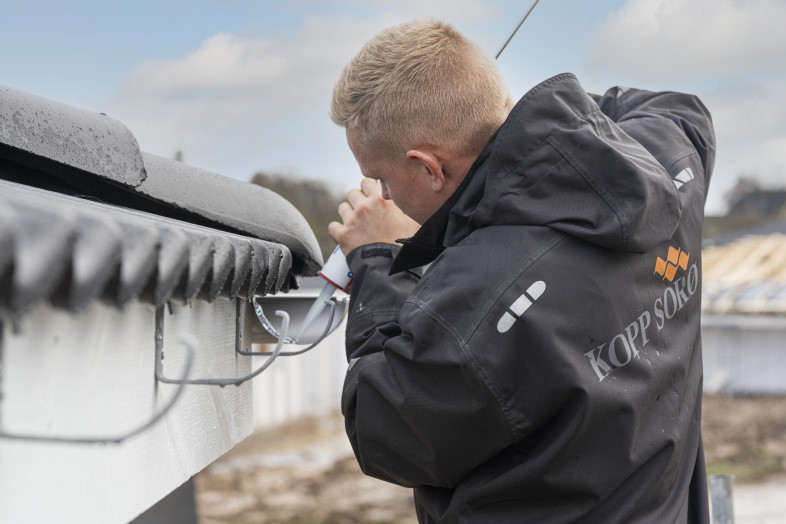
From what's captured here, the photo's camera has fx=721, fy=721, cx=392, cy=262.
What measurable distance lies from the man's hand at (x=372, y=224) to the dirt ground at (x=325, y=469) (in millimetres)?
6365

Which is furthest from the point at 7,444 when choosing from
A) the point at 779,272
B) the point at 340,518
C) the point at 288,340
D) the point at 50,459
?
the point at 779,272

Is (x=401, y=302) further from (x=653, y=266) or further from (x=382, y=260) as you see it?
(x=653, y=266)

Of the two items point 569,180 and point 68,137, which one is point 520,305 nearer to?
point 569,180

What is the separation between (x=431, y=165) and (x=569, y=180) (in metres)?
0.28

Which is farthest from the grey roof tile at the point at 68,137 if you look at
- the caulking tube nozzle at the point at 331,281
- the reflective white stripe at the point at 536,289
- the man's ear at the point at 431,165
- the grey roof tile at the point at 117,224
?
the reflective white stripe at the point at 536,289

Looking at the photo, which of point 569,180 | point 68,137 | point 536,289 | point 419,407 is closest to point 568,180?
point 569,180

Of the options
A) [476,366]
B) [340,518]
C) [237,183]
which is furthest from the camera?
[340,518]

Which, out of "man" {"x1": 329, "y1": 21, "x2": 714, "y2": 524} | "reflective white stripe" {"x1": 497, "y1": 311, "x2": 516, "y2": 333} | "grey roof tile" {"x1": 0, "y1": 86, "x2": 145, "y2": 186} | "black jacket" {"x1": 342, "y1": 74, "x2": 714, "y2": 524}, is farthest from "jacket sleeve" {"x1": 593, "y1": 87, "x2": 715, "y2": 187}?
"grey roof tile" {"x1": 0, "y1": 86, "x2": 145, "y2": 186}

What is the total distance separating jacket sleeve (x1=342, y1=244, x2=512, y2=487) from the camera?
39.3 inches

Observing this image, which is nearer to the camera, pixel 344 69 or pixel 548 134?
pixel 548 134

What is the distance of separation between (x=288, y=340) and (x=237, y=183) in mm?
452

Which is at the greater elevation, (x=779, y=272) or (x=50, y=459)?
(x=50, y=459)

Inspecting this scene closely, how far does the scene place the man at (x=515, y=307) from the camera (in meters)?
0.99

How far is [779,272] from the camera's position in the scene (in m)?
9.28
